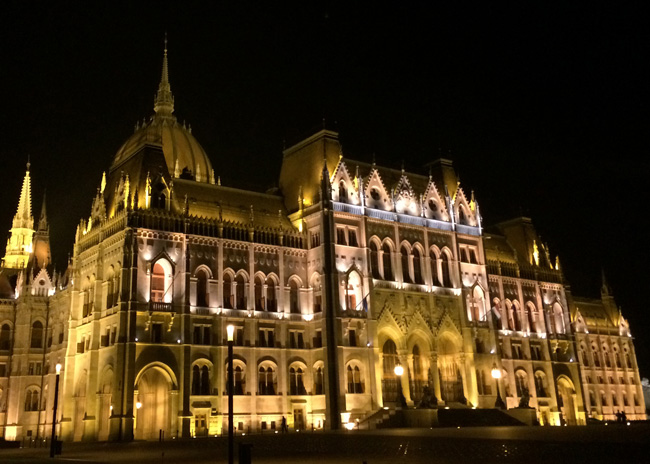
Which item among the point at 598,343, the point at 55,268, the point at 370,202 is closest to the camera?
the point at 370,202

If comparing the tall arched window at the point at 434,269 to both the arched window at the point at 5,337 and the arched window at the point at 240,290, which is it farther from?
the arched window at the point at 5,337

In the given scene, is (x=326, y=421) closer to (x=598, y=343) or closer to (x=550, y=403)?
(x=550, y=403)

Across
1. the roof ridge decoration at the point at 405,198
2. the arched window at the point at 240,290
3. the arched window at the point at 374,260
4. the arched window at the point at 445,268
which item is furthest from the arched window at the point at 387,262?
the arched window at the point at 240,290

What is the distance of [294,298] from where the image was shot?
66438 millimetres

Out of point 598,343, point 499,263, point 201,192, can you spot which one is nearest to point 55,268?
point 201,192

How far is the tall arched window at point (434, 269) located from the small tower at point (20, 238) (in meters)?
54.5

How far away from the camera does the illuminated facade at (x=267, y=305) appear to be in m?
57.9

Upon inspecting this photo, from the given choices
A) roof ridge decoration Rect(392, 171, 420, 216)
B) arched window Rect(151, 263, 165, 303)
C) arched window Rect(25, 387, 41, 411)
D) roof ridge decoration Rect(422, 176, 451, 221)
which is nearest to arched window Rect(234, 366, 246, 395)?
arched window Rect(151, 263, 165, 303)

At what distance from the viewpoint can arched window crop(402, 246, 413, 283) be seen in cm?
7119

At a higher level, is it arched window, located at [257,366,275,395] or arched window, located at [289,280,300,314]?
arched window, located at [289,280,300,314]

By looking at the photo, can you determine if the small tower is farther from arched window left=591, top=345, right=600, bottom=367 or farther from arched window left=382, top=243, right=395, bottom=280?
arched window left=591, top=345, right=600, bottom=367

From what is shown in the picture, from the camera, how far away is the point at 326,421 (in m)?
61.8

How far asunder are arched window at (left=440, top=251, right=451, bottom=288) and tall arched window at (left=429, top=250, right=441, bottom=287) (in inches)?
28.9

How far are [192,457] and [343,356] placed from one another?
3363cm
